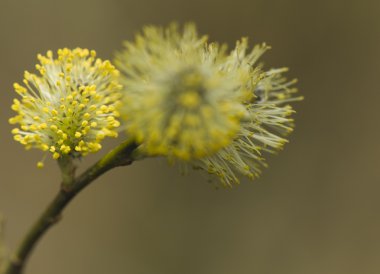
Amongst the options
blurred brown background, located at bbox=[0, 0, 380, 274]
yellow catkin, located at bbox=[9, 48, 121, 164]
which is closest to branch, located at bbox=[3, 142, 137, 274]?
yellow catkin, located at bbox=[9, 48, 121, 164]

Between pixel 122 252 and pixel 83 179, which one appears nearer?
pixel 83 179

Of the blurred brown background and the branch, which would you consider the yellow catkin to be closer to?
the branch

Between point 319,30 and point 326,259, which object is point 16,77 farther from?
Answer: point 326,259

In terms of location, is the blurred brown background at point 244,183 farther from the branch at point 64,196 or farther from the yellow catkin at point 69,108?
the yellow catkin at point 69,108

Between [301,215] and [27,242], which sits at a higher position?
[27,242]

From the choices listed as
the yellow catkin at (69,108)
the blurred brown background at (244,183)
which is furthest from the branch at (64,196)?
the blurred brown background at (244,183)

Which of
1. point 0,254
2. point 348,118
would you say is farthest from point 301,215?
point 0,254
